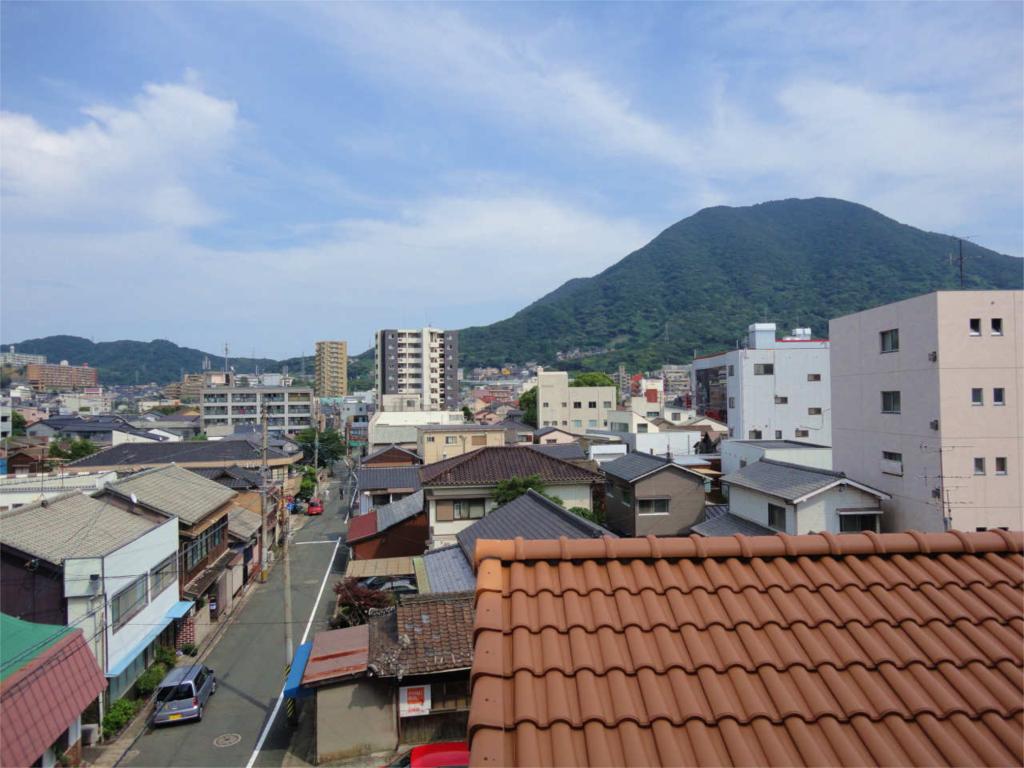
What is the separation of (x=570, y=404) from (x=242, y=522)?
44.6 meters

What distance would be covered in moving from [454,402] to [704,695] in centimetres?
10048

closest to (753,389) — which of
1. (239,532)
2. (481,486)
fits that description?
(481,486)

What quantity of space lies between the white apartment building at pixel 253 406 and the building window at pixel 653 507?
214ft

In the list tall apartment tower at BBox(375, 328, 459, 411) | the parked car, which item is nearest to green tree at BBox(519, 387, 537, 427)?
tall apartment tower at BBox(375, 328, 459, 411)

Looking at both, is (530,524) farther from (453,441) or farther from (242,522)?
(453,441)

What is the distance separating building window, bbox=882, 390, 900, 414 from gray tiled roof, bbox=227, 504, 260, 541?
27.8 m

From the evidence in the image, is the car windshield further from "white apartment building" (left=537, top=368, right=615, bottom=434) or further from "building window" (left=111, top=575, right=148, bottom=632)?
"white apartment building" (left=537, top=368, right=615, bottom=434)

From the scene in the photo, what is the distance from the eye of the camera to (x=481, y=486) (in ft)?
82.0

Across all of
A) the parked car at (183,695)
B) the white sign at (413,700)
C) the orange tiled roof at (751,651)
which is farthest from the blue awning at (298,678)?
the orange tiled roof at (751,651)

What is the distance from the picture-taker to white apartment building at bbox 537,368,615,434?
67.3 meters

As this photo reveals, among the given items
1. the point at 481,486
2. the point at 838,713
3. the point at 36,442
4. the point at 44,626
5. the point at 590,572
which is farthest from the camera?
the point at 36,442

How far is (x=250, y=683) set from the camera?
16906mm

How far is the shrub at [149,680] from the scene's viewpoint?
52.6 ft

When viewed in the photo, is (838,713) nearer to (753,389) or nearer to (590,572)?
(590,572)
